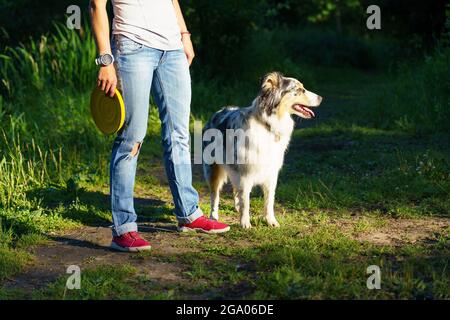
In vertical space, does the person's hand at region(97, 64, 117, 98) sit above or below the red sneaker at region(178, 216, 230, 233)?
above

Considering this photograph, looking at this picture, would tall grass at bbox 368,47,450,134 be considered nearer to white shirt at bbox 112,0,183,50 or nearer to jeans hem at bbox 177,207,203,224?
jeans hem at bbox 177,207,203,224

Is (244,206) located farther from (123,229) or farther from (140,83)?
(140,83)

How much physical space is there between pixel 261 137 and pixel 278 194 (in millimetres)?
1196

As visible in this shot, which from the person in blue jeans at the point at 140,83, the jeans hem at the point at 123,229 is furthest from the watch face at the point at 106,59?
the jeans hem at the point at 123,229

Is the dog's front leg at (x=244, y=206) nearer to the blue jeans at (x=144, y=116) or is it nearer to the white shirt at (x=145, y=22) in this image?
the blue jeans at (x=144, y=116)

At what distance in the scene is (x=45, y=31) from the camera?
11.2m

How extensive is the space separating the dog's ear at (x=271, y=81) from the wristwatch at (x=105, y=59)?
1.36 m

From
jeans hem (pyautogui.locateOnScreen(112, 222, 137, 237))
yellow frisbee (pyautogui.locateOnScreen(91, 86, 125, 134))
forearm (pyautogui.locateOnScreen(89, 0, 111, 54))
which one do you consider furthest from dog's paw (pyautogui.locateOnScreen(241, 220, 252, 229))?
forearm (pyautogui.locateOnScreen(89, 0, 111, 54))

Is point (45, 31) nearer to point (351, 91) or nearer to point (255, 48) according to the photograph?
point (255, 48)

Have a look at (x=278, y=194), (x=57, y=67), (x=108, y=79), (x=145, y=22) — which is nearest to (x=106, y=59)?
(x=108, y=79)

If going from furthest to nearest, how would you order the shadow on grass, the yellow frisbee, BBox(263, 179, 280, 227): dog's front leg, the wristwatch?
the shadow on grass < BBox(263, 179, 280, 227): dog's front leg < the yellow frisbee < the wristwatch

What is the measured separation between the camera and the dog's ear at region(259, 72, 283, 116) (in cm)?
529

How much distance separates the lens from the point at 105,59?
4.36 metres

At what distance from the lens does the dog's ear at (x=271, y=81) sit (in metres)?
5.27
